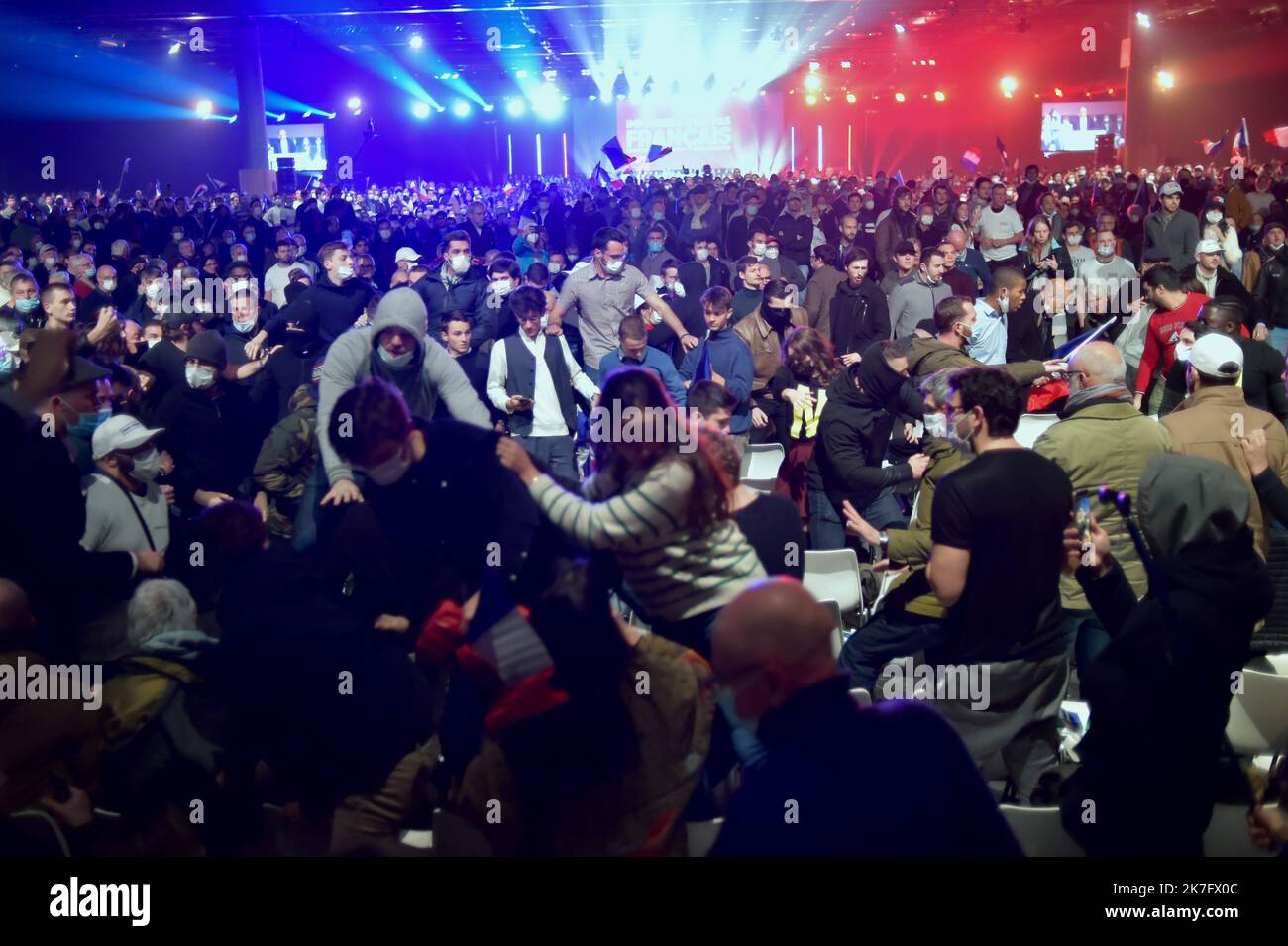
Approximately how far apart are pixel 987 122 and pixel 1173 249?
2474cm

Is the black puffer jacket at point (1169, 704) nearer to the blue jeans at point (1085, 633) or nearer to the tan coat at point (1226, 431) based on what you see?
the blue jeans at point (1085, 633)

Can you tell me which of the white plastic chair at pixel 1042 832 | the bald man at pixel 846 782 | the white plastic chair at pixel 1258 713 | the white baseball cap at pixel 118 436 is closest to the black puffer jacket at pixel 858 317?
the white plastic chair at pixel 1258 713

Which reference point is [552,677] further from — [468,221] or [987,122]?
[987,122]

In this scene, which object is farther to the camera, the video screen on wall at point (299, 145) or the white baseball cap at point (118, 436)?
the video screen on wall at point (299, 145)

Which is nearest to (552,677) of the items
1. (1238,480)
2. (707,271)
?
(1238,480)

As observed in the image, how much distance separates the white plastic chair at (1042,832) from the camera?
3289 mm

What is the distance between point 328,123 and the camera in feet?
111

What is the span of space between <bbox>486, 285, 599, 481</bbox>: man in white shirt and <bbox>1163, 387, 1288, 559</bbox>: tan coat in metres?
3.16

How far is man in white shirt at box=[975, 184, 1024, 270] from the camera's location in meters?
12.0

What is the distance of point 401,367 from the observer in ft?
15.8

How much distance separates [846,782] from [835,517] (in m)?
3.36

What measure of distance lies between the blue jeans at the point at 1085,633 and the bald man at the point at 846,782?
6.95ft

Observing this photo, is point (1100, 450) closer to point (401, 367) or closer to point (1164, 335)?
point (401, 367)

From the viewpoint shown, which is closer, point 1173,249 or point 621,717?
point 621,717
